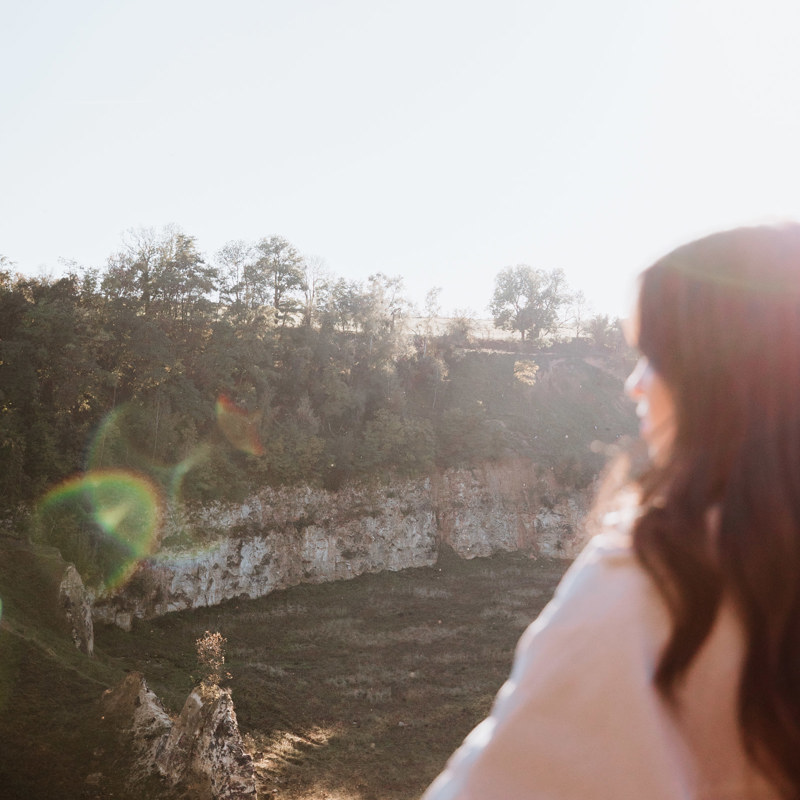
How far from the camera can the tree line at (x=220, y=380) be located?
25.7 meters

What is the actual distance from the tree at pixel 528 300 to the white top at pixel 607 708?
2466 inches

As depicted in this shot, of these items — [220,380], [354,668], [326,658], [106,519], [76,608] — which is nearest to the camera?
[76,608]

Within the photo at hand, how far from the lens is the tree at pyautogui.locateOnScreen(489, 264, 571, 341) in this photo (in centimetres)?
6269

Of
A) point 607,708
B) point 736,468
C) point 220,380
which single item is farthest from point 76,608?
point 736,468

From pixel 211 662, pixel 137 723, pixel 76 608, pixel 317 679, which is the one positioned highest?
pixel 76 608

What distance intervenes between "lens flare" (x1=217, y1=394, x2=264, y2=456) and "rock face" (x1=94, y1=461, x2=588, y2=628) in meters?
2.50

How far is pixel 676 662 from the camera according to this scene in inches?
43.7

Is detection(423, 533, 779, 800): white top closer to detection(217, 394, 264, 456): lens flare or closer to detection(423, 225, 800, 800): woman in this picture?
detection(423, 225, 800, 800): woman

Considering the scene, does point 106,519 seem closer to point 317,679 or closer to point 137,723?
point 317,679

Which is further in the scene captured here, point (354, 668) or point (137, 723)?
point (354, 668)

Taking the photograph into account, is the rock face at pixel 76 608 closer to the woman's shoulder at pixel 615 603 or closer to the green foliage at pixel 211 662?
the green foliage at pixel 211 662

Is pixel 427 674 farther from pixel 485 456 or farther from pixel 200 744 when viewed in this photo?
pixel 485 456

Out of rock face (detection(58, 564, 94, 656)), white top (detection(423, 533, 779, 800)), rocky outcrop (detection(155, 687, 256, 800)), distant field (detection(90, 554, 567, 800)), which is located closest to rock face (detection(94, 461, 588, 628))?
distant field (detection(90, 554, 567, 800))

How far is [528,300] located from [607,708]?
2517 inches
